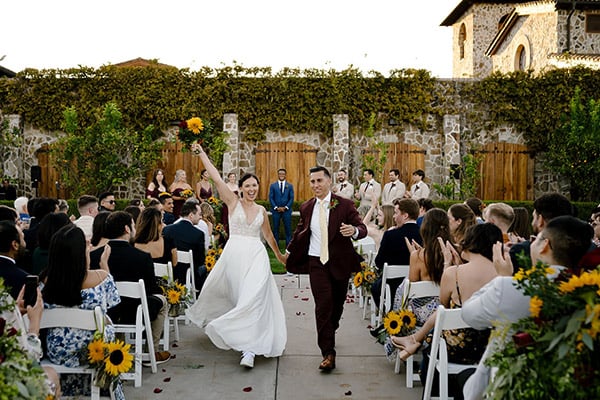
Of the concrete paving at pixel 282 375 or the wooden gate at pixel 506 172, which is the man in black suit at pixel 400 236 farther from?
the wooden gate at pixel 506 172

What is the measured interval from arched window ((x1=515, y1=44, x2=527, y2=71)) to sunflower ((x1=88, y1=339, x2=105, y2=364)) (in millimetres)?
22305

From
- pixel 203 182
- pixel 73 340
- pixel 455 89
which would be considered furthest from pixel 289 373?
pixel 455 89

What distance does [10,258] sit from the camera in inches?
169

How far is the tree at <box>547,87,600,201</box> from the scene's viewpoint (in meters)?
16.7

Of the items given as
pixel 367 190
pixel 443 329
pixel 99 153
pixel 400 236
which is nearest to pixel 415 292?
pixel 443 329

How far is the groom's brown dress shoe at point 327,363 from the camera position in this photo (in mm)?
5480

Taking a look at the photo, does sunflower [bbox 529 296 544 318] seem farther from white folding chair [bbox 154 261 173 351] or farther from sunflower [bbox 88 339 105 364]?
white folding chair [bbox 154 261 173 351]

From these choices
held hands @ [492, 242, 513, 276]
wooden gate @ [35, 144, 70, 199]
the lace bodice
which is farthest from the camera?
wooden gate @ [35, 144, 70, 199]

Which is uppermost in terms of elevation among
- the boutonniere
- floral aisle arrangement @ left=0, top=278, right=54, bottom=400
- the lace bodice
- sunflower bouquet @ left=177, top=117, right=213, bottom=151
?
sunflower bouquet @ left=177, top=117, right=213, bottom=151

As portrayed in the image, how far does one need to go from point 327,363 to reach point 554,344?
11.1 feet

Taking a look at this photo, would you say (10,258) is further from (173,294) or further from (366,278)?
(366,278)

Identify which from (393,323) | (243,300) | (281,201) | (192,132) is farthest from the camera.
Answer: (281,201)

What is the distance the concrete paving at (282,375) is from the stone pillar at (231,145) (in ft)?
37.1

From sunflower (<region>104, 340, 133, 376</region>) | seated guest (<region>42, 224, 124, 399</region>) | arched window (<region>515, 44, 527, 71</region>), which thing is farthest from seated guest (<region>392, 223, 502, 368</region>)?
arched window (<region>515, 44, 527, 71</region>)
